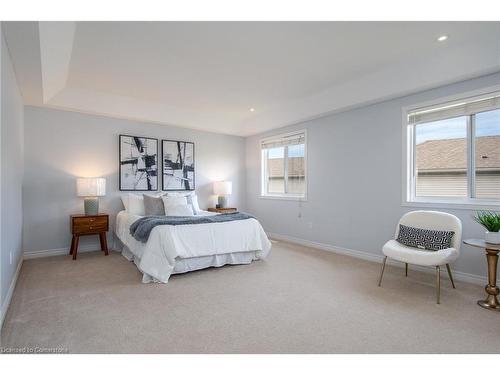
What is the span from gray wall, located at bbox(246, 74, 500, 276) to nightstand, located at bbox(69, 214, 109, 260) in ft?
10.8

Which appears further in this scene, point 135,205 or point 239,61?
point 135,205

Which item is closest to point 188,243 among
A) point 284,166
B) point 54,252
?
point 54,252

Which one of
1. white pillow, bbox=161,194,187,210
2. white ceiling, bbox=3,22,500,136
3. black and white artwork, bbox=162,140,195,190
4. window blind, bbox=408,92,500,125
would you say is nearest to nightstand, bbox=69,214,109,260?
white pillow, bbox=161,194,187,210

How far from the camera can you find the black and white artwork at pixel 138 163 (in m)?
4.96

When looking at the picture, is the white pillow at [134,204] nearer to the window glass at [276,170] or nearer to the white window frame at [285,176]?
the white window frame at [285,176]

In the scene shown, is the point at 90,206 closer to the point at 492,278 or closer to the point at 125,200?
the point at 125,200

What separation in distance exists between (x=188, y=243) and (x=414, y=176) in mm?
3140

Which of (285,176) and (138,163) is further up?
(138,163)

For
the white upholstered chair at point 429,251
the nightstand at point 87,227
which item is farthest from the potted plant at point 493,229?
the nightstand at point 87,227

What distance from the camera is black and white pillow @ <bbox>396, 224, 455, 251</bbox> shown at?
2902mm

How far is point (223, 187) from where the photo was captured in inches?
232
